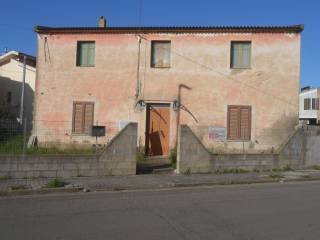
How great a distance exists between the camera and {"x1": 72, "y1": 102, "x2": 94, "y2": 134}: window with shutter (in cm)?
2045

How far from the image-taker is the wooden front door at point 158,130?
20.4 m

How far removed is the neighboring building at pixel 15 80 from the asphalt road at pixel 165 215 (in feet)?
77.8

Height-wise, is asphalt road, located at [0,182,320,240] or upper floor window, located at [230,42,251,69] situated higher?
upper floor window, located at [230,42,251,69]

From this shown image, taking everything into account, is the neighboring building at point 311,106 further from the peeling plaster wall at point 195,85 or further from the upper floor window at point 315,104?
the peeling plaster wall at point 195,85

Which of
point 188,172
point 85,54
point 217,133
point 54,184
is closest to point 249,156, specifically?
point 188,172

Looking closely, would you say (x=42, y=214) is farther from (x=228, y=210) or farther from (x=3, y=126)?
(x=3, y=126)

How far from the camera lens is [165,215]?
8.31 metres

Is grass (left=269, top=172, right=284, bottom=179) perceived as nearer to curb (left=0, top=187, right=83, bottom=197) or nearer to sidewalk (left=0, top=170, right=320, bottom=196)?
sidewalk (left=0, top=170, right=320, bottom=196)

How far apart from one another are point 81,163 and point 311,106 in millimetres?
52453

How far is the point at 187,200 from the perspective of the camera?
1017 cm

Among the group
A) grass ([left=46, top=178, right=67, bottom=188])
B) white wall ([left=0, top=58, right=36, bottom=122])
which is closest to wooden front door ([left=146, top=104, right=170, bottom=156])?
grass ([left=46, top=178, right=67, bottom=188])

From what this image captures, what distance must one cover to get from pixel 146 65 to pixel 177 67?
1539 mm

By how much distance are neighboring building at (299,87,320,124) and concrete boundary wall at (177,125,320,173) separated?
43.9m

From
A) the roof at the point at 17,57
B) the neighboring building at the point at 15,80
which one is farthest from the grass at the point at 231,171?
the roof at the point at 17,57
